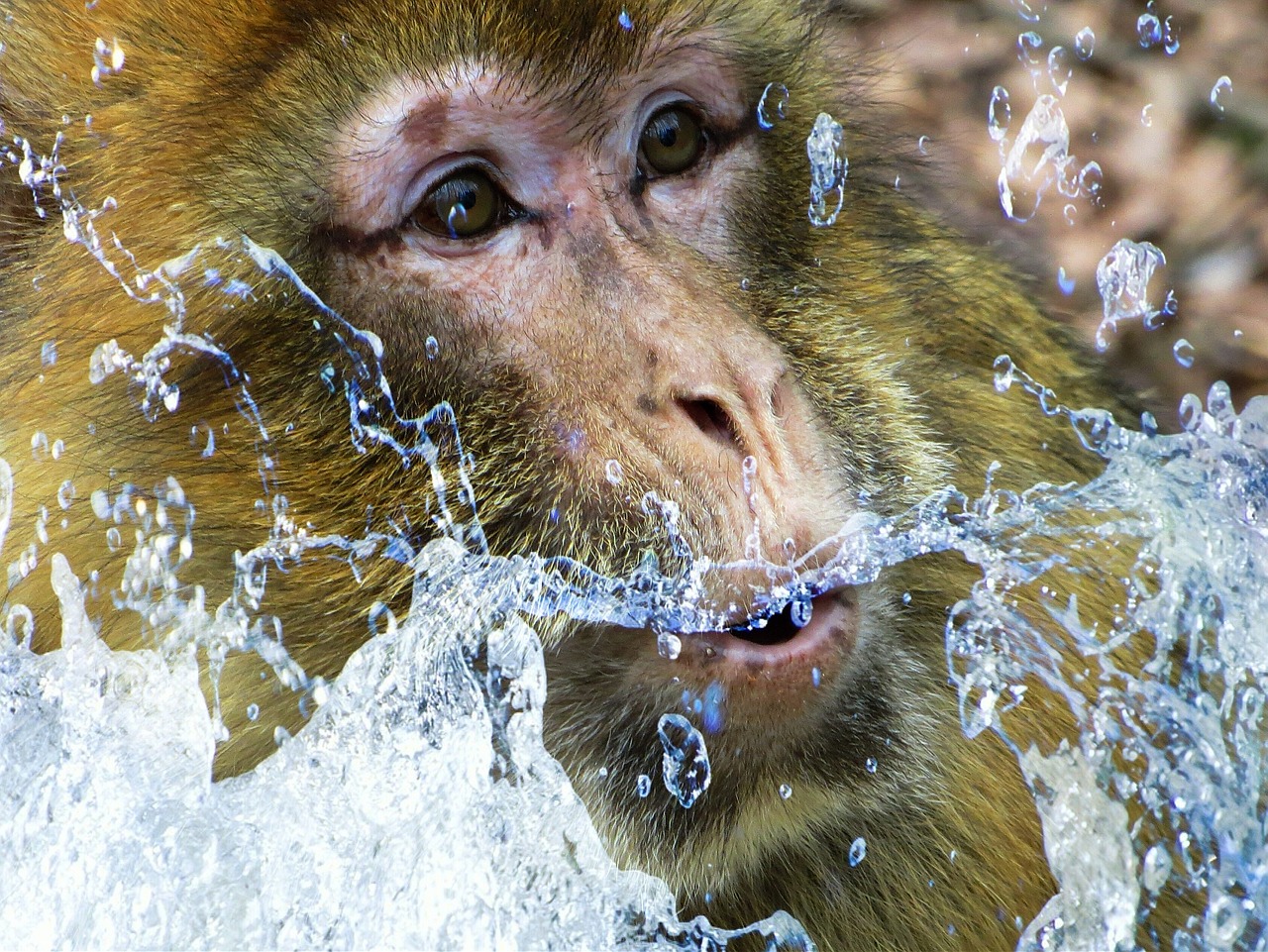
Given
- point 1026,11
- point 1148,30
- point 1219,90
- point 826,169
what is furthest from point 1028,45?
point 826,169

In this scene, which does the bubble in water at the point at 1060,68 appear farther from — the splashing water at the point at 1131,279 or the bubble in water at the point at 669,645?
the bubble in water at the point at 669,645

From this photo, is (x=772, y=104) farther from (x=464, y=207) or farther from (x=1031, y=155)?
(x=1031, y=155)

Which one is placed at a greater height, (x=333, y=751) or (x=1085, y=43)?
(x=1085, y=43)

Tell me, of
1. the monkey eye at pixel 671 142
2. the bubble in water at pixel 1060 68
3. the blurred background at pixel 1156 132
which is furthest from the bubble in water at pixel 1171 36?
the monkey eye at pixel 671 142

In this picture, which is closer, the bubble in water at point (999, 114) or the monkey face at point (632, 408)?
the monkey face at point (632, 408)

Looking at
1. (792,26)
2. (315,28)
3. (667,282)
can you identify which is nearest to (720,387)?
(667,282)

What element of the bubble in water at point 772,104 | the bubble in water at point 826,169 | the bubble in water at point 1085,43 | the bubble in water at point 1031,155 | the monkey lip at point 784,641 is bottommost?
the bubble in water at point 1031,155
